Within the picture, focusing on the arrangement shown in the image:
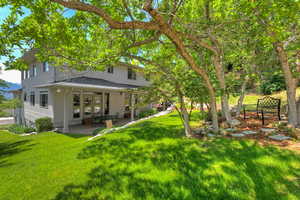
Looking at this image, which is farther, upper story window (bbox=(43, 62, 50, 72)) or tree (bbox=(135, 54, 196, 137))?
upper story window (bbox=(43, 62, 50, 72))

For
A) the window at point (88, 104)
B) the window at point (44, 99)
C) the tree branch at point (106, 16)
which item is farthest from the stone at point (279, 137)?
the window at point (44, 99)

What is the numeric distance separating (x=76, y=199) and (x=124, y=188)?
0.86 m

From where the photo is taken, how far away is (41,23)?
4395 millimetres

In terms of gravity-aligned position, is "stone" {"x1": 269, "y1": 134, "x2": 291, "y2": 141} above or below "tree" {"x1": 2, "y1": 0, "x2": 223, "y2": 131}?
below

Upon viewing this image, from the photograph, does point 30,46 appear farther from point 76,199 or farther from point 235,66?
point 235,66

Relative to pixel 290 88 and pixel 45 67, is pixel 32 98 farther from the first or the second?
pixel 290 88

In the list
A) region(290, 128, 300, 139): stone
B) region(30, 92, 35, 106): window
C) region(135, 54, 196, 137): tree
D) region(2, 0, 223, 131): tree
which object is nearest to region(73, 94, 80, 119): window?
region(30, 92, 35, 106): window

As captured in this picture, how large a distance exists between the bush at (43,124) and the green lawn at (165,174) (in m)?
5.51

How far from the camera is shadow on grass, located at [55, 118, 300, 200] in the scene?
238 cm

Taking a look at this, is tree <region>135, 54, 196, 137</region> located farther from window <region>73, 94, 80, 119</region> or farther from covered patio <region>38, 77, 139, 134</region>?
window <region>73, 94, 80, 119</region>

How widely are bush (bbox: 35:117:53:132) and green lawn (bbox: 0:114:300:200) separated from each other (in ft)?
18.1

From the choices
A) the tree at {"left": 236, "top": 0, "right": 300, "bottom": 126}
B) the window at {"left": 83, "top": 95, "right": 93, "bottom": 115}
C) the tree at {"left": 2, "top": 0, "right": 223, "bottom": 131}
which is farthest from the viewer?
the window at {"left": 83, "top": 95, "right": 93, "bottom": 115}

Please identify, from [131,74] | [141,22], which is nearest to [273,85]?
[131,74]

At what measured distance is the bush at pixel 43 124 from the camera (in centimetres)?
928
